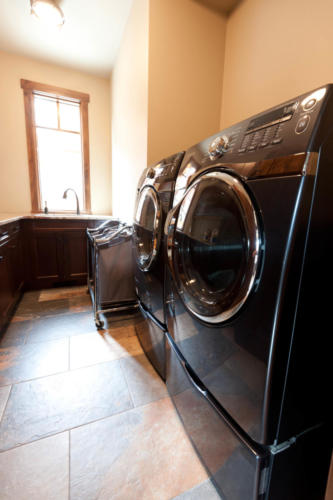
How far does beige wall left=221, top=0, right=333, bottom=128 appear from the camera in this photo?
1055mm

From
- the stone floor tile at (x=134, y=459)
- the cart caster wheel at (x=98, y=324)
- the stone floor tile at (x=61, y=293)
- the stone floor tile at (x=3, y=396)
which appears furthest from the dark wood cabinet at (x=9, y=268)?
the stone floor tile at (x=134, y=459)

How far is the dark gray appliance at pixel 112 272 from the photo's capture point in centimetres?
181

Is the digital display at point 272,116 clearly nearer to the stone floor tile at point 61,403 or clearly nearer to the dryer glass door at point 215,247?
the dryer glass door at point 215,247

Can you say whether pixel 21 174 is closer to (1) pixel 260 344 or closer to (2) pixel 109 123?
(2) pixel 109 123

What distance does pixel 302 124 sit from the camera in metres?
0.47

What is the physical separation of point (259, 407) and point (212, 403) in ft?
0.77

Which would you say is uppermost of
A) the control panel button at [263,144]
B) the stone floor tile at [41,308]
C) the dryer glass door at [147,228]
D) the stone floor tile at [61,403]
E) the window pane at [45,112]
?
the window pane at [45,112]

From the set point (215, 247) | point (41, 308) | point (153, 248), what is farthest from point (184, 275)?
point (41, 308)

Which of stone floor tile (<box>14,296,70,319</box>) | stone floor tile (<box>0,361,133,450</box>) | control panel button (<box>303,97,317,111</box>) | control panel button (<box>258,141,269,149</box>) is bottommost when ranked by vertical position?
stone floor tile (<box>0,361,133,450</box>)

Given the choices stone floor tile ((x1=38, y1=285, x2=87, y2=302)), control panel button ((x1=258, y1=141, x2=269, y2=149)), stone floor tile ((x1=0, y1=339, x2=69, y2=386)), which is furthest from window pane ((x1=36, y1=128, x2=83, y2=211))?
control panel button ((x1=258, y1=141, x2=269, y2=149))

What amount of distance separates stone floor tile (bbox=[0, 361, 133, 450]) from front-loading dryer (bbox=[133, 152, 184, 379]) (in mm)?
293

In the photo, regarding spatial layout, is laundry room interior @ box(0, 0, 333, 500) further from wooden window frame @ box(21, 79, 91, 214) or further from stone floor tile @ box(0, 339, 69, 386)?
wooden window frame @ box(21, 79, 91, 214)

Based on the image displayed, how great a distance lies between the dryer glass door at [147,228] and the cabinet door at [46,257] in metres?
1.53

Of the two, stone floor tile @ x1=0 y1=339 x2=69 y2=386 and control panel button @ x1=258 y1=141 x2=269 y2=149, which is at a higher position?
control panel button @ x1=258 y1=141 x2=269 y2=149
